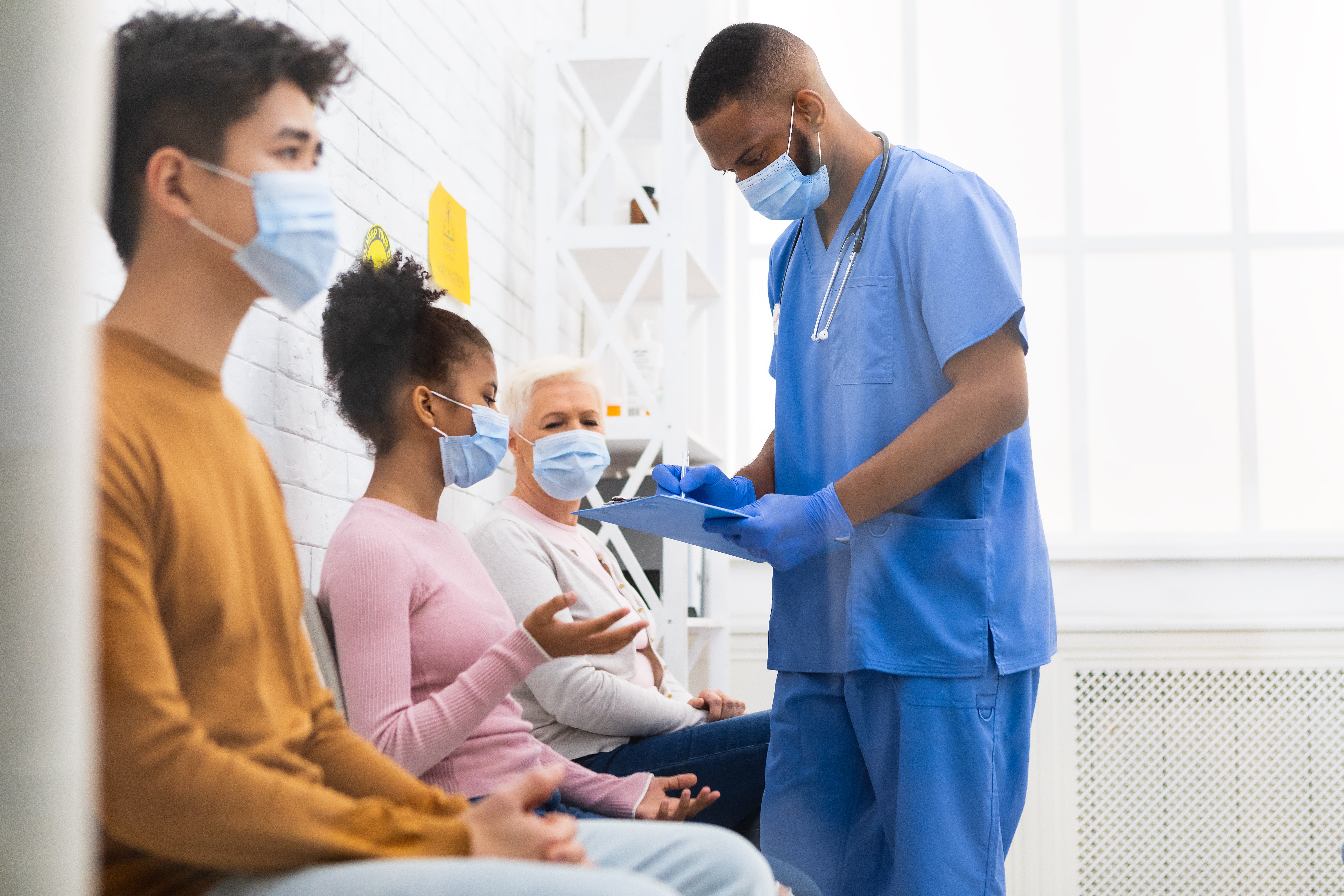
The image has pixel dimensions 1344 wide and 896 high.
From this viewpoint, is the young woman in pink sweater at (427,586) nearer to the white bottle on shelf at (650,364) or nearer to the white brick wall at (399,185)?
the white brick wall at (399,185)

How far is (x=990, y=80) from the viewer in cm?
288

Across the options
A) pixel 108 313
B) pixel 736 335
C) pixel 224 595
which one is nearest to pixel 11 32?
pixel 108 313

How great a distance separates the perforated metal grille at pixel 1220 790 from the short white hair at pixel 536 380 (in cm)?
177

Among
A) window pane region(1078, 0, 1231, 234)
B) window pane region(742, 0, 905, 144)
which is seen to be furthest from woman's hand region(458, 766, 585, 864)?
window pane region(1078, 0, 1231, 234)

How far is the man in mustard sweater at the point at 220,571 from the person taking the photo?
0.53 m

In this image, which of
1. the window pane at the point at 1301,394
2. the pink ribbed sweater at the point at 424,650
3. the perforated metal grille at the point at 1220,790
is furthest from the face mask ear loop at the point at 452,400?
the window pane at the point at 1301,394

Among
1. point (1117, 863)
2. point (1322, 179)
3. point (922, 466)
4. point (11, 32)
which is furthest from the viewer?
point (1322, 179)

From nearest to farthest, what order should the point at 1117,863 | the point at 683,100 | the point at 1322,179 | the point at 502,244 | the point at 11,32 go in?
the point at 11,32, the point at 502,244, the point at 683,100, the point at 1117,863, the point at 1322,179

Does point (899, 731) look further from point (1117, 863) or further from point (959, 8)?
point (959, 8)

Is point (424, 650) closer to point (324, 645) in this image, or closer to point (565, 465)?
point (324, 645)

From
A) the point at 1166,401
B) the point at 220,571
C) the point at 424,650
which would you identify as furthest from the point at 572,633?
the point at 1166,401

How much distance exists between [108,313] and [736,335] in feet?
7.70

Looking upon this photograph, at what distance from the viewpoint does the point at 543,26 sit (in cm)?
247

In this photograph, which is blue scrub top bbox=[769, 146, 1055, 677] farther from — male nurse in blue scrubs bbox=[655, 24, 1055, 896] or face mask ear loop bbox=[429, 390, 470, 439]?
face mask ear loop bbox=[429, 390, 470, 439]
